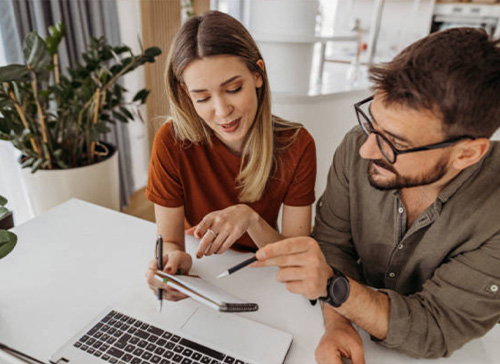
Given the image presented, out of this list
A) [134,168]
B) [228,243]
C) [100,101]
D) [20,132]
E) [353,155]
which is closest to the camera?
[228,243]

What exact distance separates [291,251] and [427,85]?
44 centimetres

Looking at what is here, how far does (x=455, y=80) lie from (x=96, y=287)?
0.96 m

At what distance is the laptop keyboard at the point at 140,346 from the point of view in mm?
732

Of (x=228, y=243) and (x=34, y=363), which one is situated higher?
(x=228, y=243)

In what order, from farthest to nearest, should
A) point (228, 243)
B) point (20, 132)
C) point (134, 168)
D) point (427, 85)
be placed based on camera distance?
point (134, 168) < point (20, 132) < point (228, 243) < point (427, 85)

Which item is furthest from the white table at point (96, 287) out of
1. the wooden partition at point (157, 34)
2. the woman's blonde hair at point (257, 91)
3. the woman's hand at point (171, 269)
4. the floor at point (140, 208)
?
the wooden partition at point (157, 34)

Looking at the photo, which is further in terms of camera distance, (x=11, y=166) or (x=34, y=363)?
(x=11, y=166)

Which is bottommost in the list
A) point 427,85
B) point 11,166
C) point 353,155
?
point 11,166

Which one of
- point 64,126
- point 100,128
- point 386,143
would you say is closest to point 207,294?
point 386,143

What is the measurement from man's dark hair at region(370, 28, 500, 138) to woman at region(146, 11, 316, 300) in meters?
0.44

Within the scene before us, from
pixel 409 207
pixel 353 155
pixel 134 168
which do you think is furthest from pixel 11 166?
pixel 409 207

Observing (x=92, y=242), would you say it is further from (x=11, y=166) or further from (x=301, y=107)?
(x=301, y=107)

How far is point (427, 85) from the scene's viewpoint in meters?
0.73

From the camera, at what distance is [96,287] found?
3.06ft
